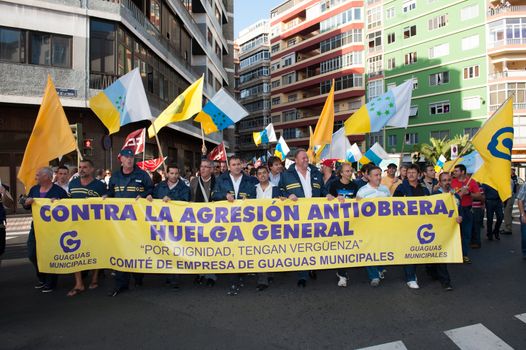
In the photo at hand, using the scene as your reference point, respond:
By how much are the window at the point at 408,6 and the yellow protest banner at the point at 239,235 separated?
4990 cm

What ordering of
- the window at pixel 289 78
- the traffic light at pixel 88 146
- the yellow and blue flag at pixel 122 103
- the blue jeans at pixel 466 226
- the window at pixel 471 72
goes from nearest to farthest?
the blue jeans at pixel 466 226 → the yellow and blue flag at pixel 122 103 → the traffic light at pixel 88 146 → the window at pixel 471 72 → the window at pixel 289 78

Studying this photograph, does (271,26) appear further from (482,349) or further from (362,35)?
(482,349)

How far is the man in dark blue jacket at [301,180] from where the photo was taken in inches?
261

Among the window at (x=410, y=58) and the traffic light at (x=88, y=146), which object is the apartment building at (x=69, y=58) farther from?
the window at (x=410, y=58)

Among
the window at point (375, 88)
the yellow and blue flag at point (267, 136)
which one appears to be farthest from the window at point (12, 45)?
the window at point (375, 88)

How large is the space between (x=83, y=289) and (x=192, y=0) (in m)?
31.0

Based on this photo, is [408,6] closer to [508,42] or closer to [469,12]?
[469,12]

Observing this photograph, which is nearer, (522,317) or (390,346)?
(390,346)

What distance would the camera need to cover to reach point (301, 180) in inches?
264

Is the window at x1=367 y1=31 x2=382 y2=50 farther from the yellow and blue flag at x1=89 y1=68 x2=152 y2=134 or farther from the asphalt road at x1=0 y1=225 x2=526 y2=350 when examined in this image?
the asphalt road at x1=0 y1=225 x2=526 y2=350

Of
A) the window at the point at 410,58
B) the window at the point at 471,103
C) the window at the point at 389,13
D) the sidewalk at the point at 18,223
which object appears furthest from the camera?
the window at the point at 389,13

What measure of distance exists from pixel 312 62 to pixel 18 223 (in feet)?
174

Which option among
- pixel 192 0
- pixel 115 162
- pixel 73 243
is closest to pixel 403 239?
pixel 73 243

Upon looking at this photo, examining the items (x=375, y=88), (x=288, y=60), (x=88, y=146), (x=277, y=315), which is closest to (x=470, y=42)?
(x=375, y=88)
